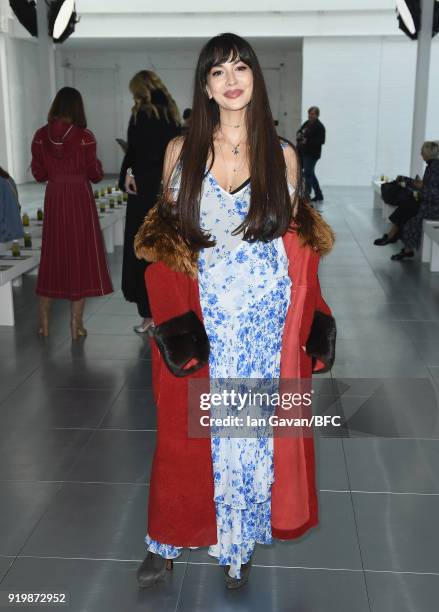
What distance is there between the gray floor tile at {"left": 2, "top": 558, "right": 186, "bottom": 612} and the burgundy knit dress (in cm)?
269

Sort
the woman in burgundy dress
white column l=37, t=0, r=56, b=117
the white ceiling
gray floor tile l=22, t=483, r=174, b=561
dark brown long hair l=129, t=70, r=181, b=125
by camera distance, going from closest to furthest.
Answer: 1. gray floor tile l=22, t=483, r=174, b=561
2. dark brown long hair l=129, t=70, r=181, b=125
3. the woman in burgundy dress
4. white column l=37, t=0, r=56, b=117
5. the white ceiling

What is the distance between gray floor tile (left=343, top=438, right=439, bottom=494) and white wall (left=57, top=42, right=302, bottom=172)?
637 inches

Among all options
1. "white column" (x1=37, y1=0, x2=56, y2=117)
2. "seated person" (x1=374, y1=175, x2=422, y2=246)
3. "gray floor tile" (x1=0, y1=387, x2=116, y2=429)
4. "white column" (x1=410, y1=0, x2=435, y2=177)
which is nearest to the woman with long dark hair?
"gray floor tile" (x1=0, y1=387, x2=116, y2=429)

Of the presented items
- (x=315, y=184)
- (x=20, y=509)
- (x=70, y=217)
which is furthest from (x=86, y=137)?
(x=315, y=184)

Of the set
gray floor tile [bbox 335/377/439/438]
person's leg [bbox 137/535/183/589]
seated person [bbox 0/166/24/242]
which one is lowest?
gray floor tile [bbox 335/377/439/438]

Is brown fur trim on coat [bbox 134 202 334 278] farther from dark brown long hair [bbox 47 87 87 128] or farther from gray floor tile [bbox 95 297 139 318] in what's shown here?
gray floor tile [bbox 95 297 139 318]

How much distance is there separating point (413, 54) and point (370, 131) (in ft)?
5.89

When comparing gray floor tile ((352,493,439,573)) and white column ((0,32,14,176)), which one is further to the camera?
white column ((0,32,14,176))

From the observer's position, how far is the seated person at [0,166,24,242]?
5.92m

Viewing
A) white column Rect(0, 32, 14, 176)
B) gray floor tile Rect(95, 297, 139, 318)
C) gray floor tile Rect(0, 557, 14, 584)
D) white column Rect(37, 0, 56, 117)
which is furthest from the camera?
white column Rect(0, 32, 14, 176)

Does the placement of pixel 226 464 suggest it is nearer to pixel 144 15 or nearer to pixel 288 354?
pixel 288 354

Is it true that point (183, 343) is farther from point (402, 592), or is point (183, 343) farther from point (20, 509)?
point (20, 509)

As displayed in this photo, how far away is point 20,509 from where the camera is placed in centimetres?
283

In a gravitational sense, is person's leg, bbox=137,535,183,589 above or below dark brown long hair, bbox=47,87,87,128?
below
